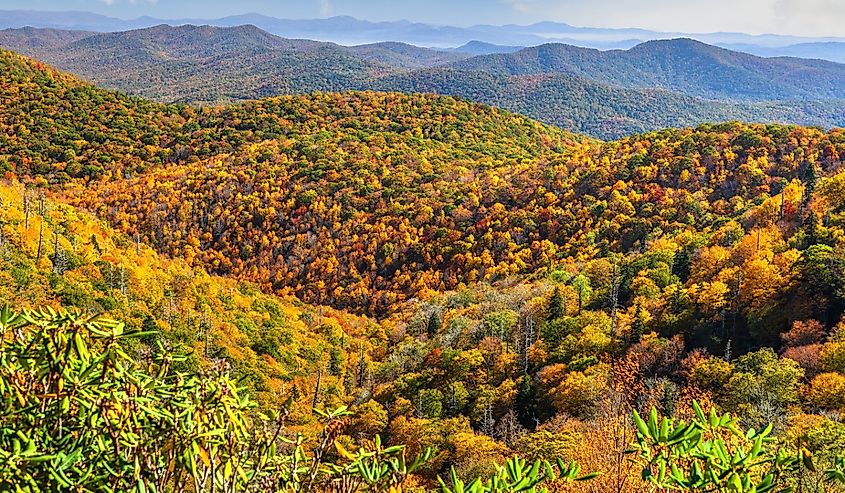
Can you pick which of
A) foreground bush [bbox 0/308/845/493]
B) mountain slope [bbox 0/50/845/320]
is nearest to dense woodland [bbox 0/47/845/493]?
foreground bush [bbox 0/308/845/493]

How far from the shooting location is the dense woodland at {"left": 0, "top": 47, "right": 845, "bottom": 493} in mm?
22750

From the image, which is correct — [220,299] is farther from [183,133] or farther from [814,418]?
[183,133]

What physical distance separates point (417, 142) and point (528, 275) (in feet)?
145

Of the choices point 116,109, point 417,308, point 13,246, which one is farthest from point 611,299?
point 116,109

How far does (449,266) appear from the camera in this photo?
2594 inches

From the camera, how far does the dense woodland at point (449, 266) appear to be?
2275 cm

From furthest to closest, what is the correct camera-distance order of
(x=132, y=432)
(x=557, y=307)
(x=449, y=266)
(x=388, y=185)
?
(x=388, y=185) → (x=449, y=266) → (x=557, y=307) → (x=132, y=432)

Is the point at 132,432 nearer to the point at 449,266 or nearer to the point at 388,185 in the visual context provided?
the point at 449,266

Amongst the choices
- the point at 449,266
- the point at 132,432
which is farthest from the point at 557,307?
the point at 132,432

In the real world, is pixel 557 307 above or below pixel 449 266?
above

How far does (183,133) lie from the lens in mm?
100812

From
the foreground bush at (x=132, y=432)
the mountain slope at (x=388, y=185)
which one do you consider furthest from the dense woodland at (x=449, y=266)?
the mountain slope at (x=388, y=185)

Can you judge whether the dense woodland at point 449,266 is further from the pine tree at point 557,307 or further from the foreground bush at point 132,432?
the pine tree at point 557,307

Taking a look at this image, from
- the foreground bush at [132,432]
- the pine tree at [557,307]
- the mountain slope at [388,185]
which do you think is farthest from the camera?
the mountain slope at [388,185]
